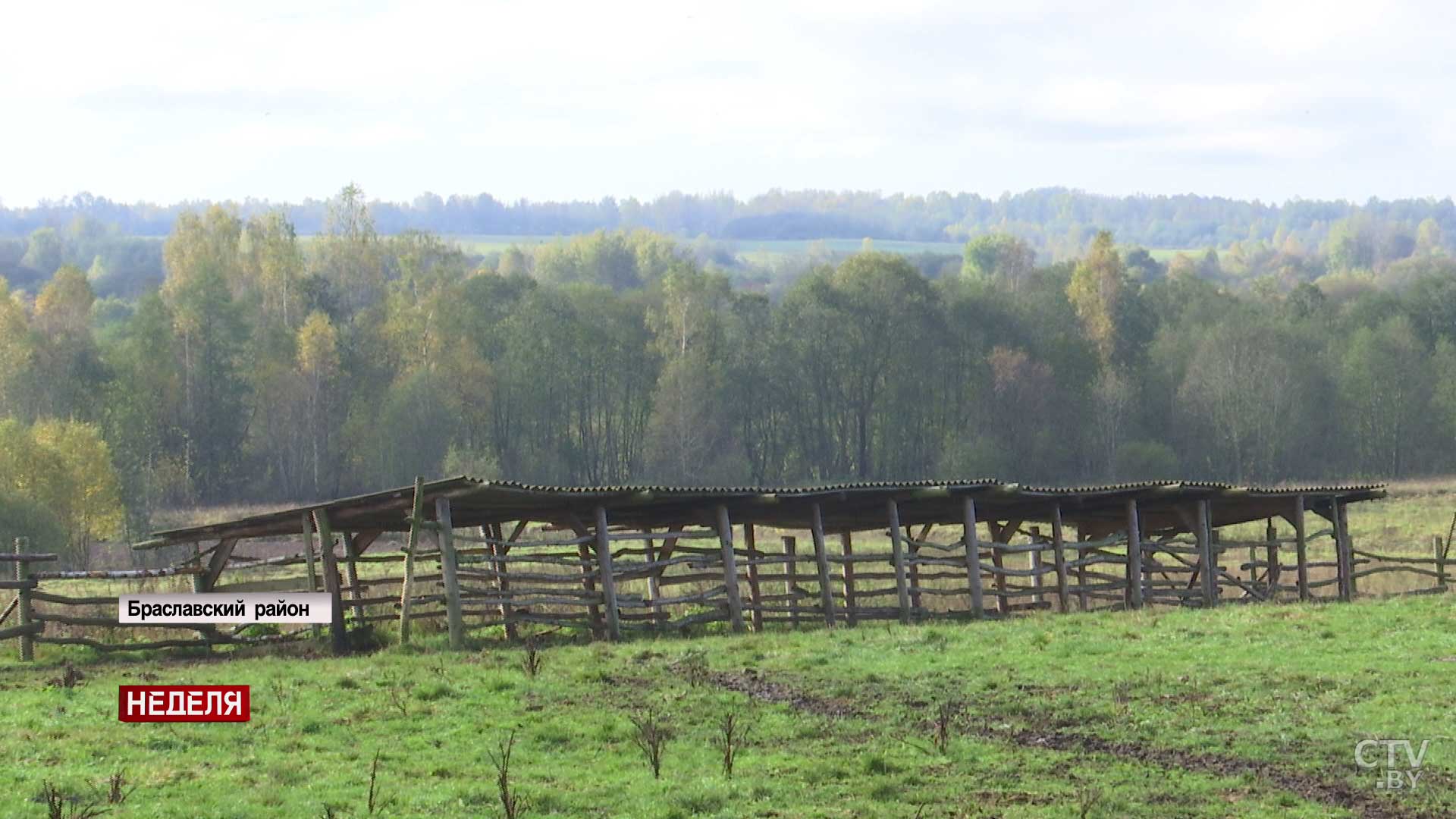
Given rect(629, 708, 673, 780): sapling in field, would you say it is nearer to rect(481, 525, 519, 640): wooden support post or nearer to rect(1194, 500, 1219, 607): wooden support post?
rect(481, 525, 519, 640): wooden support post

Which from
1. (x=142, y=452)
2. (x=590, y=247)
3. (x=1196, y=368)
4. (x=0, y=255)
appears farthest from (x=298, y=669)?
(x=0, y=255)

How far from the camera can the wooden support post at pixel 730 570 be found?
24.4 meters

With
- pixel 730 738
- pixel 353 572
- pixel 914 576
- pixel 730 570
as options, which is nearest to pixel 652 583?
pixel 730 570

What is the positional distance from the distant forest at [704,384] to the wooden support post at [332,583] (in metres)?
46.5

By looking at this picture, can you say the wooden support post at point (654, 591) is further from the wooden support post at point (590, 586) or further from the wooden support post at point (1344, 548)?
the wooden support post at point (1344, 548)

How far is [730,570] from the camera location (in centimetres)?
2469

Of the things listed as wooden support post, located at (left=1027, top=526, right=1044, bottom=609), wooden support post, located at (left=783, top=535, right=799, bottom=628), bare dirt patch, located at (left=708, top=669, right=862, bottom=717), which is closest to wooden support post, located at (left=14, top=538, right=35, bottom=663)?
bare dirt patch, located at (left=708, top=669, right=862, bottom=717)

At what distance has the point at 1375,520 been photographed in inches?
2056

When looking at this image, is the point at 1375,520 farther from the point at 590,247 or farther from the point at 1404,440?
the point at 590,247

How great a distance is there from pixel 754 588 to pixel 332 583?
281 inches

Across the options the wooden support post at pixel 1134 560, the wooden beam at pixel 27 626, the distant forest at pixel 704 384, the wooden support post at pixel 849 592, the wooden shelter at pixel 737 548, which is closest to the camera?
the wooden beam at pixel 27 626

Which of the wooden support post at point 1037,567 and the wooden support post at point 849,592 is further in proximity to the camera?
the wooden support post at point 1037,567

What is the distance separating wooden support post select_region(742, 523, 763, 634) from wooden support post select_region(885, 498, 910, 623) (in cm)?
A: 212

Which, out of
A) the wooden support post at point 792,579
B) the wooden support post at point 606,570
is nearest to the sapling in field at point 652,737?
the wooden support post at point 606,570
